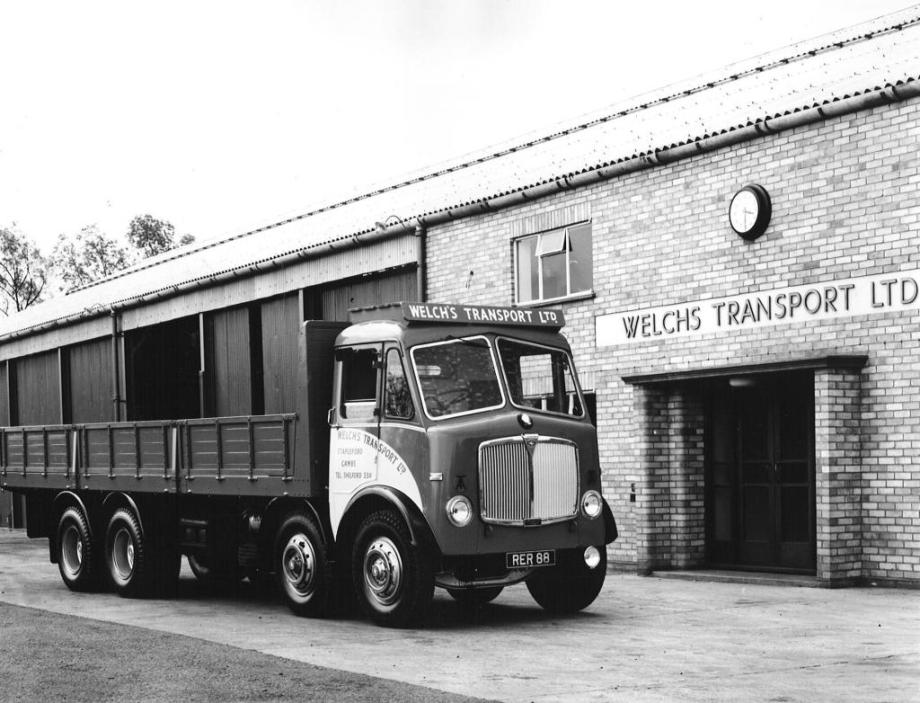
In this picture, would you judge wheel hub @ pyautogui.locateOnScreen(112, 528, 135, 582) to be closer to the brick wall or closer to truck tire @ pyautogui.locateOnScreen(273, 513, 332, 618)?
truck tire @ pyautogui.locateOnScreen(273, 513, 332, 618)

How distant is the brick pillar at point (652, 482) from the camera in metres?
15.9

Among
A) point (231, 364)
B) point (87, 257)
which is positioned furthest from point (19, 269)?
point (231, 364)

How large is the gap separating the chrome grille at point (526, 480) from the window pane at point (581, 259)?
5.93 m

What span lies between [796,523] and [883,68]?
507 centimetres

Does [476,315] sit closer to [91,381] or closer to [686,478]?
[686,478]

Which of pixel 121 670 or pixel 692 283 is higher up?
pixel 692 283

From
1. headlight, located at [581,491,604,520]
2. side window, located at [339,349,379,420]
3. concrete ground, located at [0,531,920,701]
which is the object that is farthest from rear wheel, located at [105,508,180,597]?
headlight, located at [581,491,604,520]

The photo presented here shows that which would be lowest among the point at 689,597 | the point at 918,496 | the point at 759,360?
the point at 689,597

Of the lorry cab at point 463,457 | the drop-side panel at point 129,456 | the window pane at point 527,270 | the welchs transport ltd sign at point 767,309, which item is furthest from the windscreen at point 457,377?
the window pane at point 527,270

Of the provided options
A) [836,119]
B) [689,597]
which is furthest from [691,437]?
[836,119]

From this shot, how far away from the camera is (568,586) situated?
12.1m

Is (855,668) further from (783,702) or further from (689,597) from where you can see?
(689,597)

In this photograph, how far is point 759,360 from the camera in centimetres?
1466

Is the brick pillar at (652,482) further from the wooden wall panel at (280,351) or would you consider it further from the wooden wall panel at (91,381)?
the wooden wall panel at (91,381)
